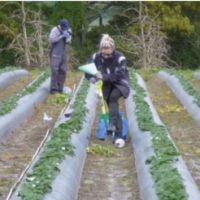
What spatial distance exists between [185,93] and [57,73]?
2836mm

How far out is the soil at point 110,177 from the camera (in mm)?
6548

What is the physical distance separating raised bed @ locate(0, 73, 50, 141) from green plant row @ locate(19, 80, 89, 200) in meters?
1.01

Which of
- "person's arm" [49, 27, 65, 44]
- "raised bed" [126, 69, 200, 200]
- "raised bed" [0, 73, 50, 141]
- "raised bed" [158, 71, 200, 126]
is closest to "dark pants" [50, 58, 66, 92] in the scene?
"raised bed" [0, 73, 50, 141]

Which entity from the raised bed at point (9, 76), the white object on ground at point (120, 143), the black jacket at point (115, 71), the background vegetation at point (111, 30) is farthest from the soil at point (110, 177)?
the background vegetation at point (111, 30)

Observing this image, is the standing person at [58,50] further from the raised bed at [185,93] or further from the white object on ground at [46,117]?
the raised bed at [185,93]

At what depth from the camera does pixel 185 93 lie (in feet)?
42.1

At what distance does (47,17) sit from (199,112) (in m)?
22.1

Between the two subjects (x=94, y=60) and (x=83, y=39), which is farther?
(x=83, y=39)

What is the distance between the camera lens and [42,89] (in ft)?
44.9

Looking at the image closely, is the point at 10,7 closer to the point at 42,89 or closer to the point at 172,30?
the point at 172,30

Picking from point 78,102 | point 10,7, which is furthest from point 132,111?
point 10,7

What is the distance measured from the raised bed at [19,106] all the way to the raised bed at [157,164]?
6.34 feet

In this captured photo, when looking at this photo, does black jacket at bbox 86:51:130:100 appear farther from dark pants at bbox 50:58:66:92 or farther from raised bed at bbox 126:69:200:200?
dark pants at bbox 50:58:66:92

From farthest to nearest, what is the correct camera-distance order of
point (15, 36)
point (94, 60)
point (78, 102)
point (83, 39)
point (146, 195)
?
point (83, 39), point (15, 36), point (78, 102), point (94, 60), point (146, 195)
